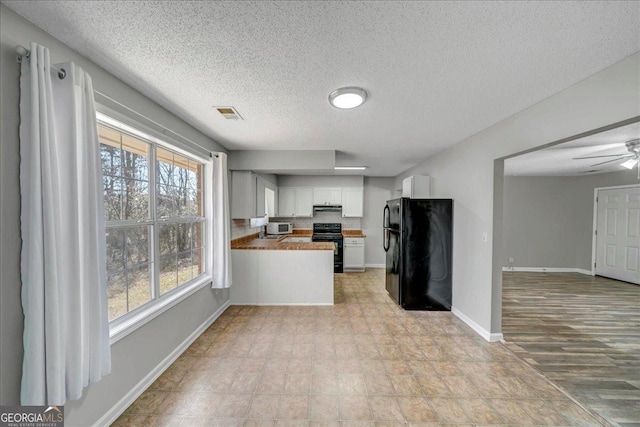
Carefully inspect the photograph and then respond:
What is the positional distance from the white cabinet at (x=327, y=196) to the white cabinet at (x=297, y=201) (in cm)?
12

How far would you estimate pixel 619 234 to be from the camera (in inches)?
194

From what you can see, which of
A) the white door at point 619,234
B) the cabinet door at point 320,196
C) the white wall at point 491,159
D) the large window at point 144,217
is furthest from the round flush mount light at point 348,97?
the white door at point 619,234

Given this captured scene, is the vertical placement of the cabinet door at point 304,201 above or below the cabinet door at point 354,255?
above

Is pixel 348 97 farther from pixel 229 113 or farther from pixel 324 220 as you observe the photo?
pixel 324 220

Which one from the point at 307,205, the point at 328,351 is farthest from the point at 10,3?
the point at 307,205

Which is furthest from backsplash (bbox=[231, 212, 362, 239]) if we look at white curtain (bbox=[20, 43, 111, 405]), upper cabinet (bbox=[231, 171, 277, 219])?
white curtain (bbox=[20, 43, 111, 405])

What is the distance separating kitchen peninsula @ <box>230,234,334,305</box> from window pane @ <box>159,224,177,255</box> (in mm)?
1221

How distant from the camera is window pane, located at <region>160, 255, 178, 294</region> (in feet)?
7.49

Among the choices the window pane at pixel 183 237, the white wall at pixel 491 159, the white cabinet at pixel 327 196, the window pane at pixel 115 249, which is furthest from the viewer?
the white cabinet at pixel 327 196

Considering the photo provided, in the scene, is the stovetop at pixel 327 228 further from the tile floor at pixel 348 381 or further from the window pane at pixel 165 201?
the window pane at pixel 165 201

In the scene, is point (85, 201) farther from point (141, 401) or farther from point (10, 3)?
point (141, 401)

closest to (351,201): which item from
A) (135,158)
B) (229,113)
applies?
(229,113)

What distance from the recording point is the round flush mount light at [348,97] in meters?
1.77

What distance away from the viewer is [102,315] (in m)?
1.41
